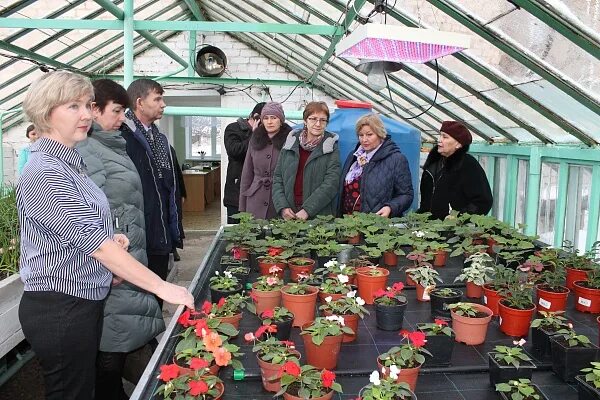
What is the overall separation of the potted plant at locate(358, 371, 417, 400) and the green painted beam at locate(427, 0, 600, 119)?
7.39 ft

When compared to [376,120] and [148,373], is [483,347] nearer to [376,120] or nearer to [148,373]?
[148,373]

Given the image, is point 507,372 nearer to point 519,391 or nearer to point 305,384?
point 519,391

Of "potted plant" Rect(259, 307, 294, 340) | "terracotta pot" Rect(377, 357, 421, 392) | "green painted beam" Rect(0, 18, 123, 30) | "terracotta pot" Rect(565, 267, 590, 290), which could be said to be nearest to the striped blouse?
"potted plant" Rect(259, 307, 294, 340)

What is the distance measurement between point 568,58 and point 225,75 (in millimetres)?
6629

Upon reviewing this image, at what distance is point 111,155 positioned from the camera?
186 centimetres

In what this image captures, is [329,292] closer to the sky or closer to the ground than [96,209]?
closer to the ground

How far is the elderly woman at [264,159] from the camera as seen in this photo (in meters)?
3.06

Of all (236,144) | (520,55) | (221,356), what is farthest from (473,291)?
(236,144)

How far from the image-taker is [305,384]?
1110 millimetres

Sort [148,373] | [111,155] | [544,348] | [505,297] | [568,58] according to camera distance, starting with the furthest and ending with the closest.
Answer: [568,58], [111,155], [505,297], [544,348], [148,373]

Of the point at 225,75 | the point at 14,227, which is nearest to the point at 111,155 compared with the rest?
the point at 14,227

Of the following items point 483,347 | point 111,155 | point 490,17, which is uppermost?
point 490,17

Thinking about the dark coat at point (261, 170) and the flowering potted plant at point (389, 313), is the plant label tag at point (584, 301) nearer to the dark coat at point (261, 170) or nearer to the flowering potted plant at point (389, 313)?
the flowering potted plant at point (389, 313)

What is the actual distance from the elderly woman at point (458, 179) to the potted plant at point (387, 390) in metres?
2.10
